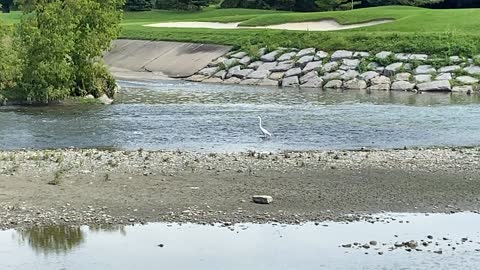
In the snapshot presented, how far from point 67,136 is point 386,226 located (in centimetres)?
1335

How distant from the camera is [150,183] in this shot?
16.8 meters

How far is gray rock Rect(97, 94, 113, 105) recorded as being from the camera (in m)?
34.6

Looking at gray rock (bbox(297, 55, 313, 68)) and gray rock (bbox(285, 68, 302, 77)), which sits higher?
gray rock (bbox(297, 55, 313, 68))

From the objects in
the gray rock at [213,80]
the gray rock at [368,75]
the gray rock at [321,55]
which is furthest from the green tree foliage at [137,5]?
A: the gray rock at [368,75]

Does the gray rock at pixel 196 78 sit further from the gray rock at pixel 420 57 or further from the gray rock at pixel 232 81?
the gray rock at pixel 420 57

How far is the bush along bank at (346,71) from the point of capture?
4097 cm

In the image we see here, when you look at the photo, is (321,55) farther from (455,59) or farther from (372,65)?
(455,59)

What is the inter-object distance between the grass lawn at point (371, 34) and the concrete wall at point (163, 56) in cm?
82

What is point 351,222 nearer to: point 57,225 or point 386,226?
point 386,226

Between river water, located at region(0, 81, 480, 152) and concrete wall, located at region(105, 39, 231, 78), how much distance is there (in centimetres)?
1180

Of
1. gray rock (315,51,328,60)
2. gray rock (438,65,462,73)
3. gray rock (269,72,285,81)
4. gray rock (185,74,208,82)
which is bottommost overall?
gray rock (185,74,208,82)

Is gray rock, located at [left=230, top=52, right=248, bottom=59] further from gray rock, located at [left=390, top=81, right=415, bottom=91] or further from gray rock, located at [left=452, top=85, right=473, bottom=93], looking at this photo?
gray rock, located at [left=452, top=85, right=473, bottom=93]

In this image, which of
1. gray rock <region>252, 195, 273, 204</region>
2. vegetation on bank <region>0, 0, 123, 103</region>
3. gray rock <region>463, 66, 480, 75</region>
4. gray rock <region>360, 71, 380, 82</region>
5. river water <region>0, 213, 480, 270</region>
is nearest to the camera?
river water <region>0, 213, 480, 270</region>

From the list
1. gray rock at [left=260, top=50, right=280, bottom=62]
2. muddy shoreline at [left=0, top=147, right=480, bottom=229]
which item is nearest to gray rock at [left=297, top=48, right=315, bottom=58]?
gray rock at [left=260, top=50, right=280, bottom=62]
